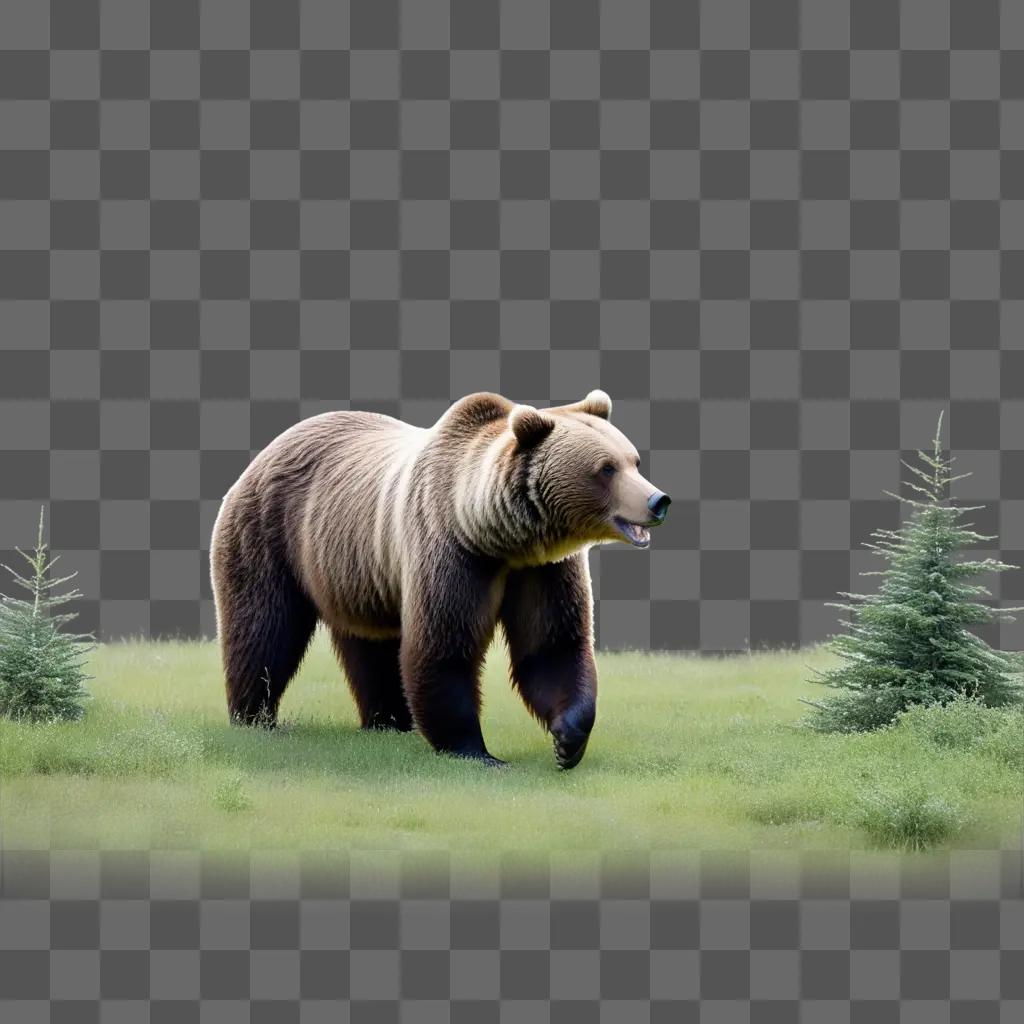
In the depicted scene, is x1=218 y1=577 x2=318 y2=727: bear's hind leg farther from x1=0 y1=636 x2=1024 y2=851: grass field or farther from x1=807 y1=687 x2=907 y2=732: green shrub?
x1=807 y1=687 x2=907 y2=732: green shrub

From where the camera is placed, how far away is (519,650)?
15633mm

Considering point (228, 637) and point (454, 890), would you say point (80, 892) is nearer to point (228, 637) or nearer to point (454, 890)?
point (454, 890)

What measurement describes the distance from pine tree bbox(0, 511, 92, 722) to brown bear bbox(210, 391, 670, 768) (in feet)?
5.08

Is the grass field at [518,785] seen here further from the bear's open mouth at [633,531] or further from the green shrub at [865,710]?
the bear's open mouth at [633,531]

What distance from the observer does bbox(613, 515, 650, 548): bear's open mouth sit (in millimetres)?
14531

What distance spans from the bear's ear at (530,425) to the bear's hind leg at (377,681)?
3120mm

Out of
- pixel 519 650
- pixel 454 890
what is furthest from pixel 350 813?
pixel 519 650

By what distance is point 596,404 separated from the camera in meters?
15.5

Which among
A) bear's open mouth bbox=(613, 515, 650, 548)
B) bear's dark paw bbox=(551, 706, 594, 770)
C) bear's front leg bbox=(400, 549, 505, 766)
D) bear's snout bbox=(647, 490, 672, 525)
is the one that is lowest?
bear's dark paw bbox=(551, 706, 594, 770)

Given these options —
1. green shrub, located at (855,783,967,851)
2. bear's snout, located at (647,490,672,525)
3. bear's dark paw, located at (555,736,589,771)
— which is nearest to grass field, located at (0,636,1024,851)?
green shrub, located at (855,783,967,851)

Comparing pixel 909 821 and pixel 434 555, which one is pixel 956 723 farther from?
pixel 434 555

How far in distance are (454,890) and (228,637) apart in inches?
215

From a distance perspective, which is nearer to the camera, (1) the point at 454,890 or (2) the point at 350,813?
(1) the point at 454,890

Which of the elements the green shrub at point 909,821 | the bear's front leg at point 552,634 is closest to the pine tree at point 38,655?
the bear's front leg at point 552,634
